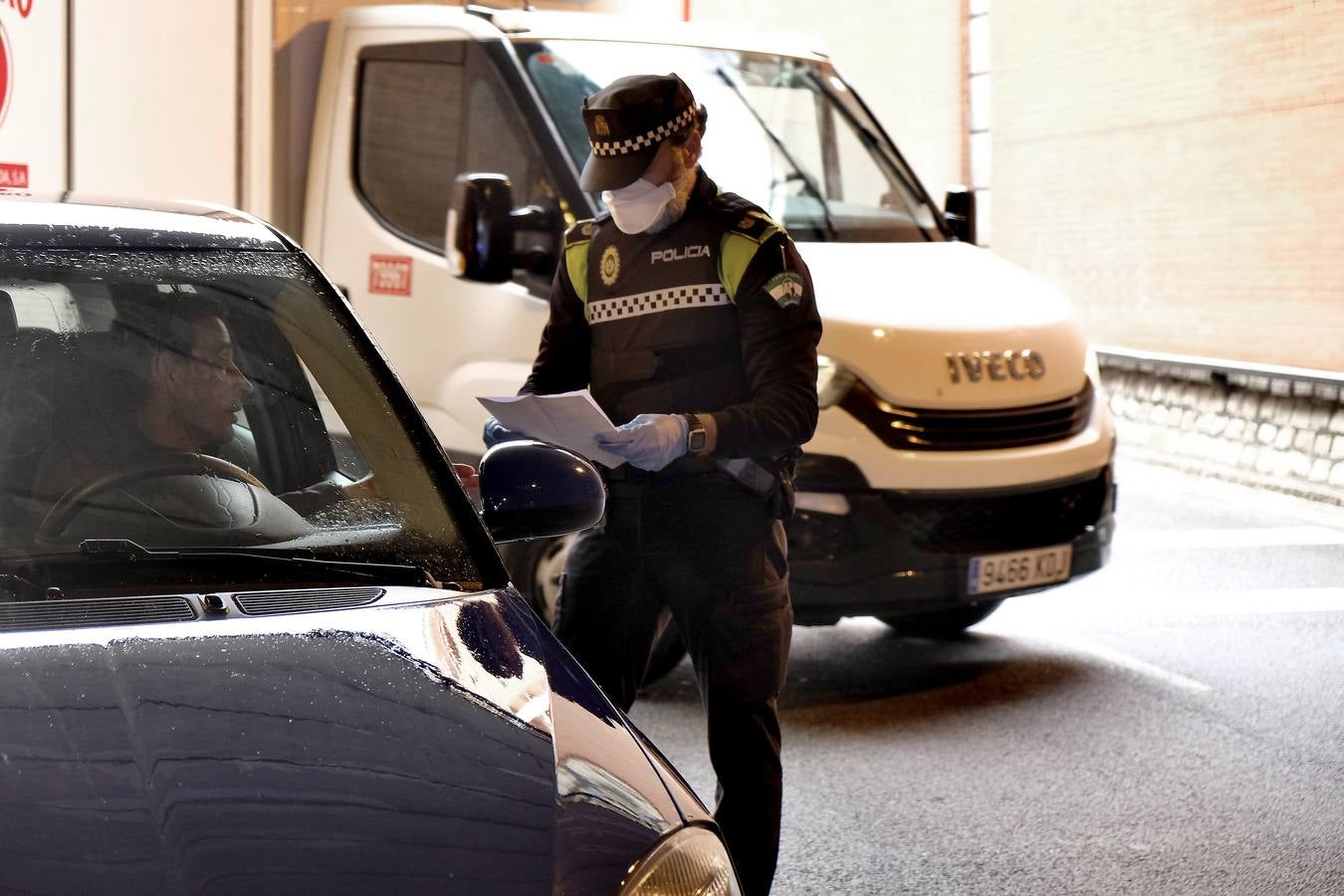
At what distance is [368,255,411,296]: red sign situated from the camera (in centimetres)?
662

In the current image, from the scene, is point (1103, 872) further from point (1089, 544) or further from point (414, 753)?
point (414, 753)

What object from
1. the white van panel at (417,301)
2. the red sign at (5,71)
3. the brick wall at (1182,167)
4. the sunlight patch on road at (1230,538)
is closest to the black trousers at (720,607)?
the white van panel at (417,301)

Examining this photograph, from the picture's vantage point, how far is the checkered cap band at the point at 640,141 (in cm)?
359

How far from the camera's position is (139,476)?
115 inches

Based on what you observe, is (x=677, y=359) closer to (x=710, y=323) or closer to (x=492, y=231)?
(x=710, y=323)

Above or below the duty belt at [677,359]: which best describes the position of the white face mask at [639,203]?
above

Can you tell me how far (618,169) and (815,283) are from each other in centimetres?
243

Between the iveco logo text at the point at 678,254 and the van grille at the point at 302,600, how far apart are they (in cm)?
115

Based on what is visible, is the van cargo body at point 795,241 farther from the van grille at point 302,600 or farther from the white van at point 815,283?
the van grille at point 302,600

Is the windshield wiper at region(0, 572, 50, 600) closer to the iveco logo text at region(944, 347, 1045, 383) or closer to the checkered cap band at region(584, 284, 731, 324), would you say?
the checkered cap band at region(584, 284, 731, 324)

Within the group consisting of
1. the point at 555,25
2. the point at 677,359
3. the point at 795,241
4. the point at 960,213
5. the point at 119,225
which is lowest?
the point at 677,359

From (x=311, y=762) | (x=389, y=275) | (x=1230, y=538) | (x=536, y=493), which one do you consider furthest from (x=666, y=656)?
(x=1230, y=538)

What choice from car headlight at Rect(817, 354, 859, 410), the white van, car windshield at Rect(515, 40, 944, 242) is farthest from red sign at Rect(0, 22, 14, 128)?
car headlight at Rect(817, 354, 859, 410)

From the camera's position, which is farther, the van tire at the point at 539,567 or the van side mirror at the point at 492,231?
the van tire at the point at 539,567
